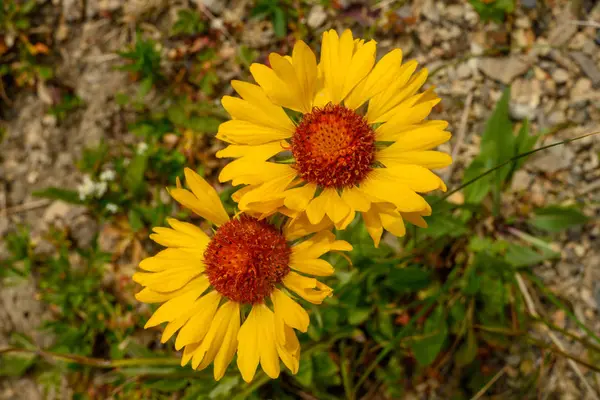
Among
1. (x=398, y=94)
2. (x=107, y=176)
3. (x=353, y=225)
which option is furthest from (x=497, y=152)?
(x=107, y=176)

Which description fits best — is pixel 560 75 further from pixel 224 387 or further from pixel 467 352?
pixel 224 387

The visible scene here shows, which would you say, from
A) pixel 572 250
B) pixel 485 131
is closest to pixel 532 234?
pixel 572 250

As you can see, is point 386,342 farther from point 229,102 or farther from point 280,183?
point 229,102

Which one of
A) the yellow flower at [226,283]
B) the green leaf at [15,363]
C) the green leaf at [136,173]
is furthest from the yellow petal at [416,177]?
the green leaf at [15,363]

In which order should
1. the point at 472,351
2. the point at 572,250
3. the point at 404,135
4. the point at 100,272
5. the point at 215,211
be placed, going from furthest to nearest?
1. the point at 100,272
2. the point at 572,250
3. the point at 472,351
4. the point at 215,211
5. the point at 404,135

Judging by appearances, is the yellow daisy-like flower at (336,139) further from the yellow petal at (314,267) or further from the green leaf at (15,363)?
the green leaf at (15,363)

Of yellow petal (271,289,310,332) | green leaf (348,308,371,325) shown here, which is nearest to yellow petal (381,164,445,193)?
yellow petal (271,289,310,332)

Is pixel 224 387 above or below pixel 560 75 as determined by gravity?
below

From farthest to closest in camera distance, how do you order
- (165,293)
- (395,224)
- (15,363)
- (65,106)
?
(65,106) < (15,363) < (165,293) < (395,224)
